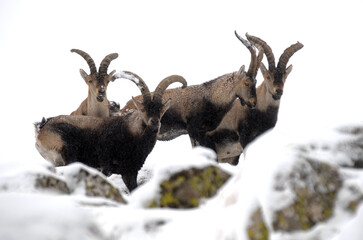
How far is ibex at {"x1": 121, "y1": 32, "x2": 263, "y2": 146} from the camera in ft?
42.8

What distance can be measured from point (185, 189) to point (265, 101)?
7.42 m

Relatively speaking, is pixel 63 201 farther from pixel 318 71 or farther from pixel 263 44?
pixel 318 71

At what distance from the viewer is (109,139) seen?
1174cm

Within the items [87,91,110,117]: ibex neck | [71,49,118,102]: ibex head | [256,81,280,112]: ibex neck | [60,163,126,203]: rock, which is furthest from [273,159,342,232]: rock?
[87,91,110,117]: ibex neck

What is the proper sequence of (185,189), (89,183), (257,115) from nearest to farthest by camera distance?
(185,189) → (89,183) → (257,115)

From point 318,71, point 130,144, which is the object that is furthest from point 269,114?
point 318,71

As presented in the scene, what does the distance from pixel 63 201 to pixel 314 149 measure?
264cm

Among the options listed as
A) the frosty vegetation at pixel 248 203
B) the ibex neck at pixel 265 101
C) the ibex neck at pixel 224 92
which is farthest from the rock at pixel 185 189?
the ibex neck at pixel 224 92

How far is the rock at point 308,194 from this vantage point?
468cm

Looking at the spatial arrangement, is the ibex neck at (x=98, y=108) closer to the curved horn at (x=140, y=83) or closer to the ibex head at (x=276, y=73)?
the curved horn at (x=140, y=83)

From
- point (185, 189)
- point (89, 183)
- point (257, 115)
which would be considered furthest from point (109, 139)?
point (185, 189)

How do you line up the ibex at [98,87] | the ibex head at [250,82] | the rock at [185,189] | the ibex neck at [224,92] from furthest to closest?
the ibex at [98,87] < the ibex neck at [224,92] < the ibex head at [250,82] < the rock at [185,189]

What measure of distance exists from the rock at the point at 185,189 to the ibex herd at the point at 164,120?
218 inches

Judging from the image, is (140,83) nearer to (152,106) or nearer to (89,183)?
(152,106)
